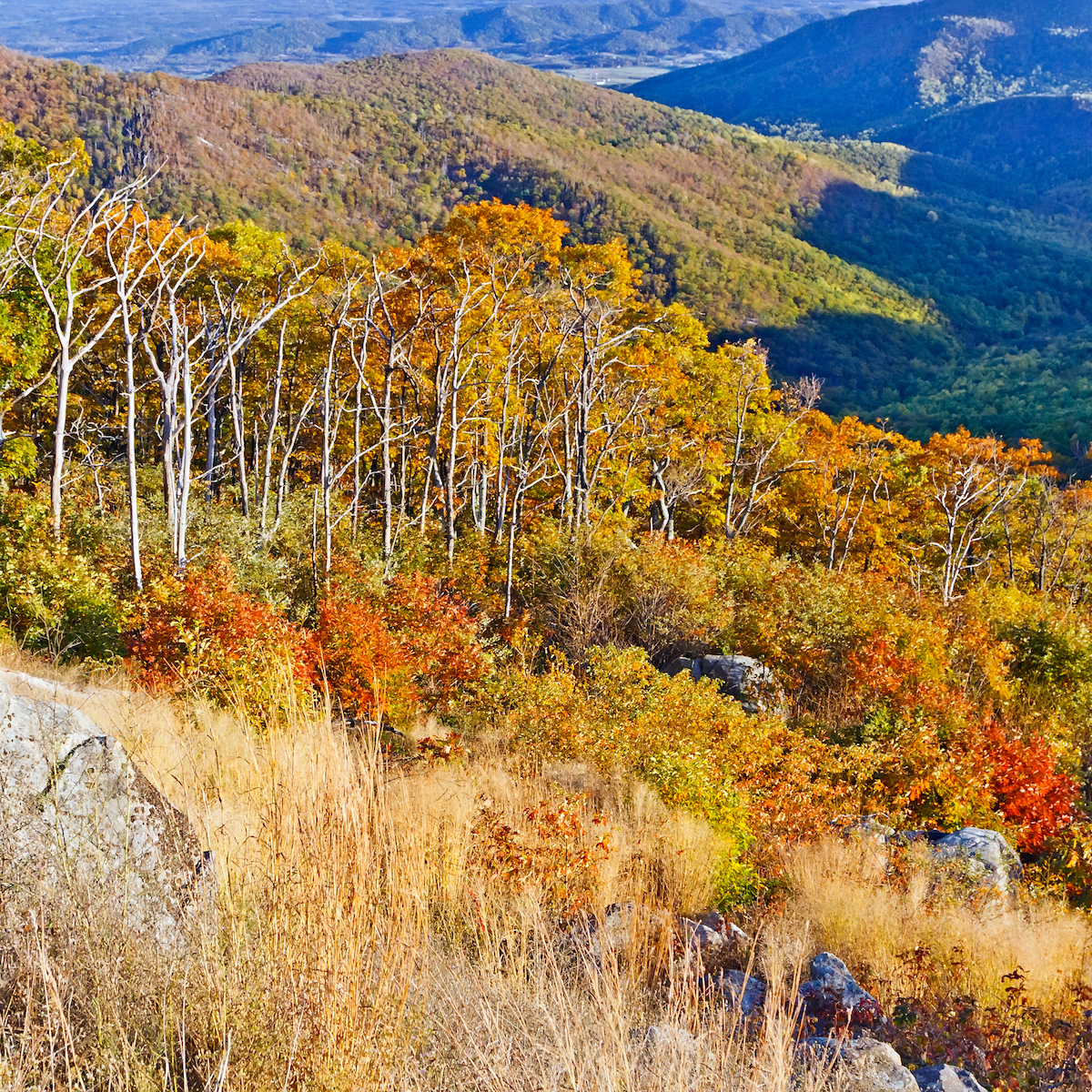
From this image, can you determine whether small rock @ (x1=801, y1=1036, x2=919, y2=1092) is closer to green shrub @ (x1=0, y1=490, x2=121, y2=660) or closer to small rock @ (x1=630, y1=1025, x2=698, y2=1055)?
small rock @ (x1=630, y1=1025, x2=698, y2=1055)

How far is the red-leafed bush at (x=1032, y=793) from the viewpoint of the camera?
920cm

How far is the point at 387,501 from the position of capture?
14.8 meters

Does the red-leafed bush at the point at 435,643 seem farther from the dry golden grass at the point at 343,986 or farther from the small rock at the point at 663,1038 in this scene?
the small rock at the point at 663,1038

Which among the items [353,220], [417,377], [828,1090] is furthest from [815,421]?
[353,220]

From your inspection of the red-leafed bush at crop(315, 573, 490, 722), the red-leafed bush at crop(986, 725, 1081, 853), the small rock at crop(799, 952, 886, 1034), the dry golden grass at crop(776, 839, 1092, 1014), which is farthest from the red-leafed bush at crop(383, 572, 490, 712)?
the red-leafed bush at crop(986, 725, 1081, 853)

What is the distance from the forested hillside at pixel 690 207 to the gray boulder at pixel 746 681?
45254mm

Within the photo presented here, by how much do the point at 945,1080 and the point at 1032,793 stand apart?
758cm

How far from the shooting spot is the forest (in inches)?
87.5

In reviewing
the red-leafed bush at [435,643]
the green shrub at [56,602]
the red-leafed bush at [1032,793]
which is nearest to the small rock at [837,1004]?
the red-leafed bush at [435,643]

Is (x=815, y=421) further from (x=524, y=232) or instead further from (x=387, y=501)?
(x=387, y=501)

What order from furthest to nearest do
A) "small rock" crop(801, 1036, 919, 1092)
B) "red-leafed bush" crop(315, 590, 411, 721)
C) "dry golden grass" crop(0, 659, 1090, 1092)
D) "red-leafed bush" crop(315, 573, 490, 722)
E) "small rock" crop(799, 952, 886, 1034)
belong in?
"red-leafed bush" crop(315, 573, 490, 722)
"red-leafed bush" crop(315, 590, 411, 721)
"small rock" crop(799, 952, 886, 1034)
"small rock" crop(801, 1036, 919, 1092)
"dry golden grass" crop(0, 659, 1090, 1092)

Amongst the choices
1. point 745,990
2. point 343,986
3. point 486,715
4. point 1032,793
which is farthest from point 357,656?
point 1032,793

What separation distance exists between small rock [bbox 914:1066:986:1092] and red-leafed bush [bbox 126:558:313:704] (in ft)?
15.5

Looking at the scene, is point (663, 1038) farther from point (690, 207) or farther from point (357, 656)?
point (690, 207)
